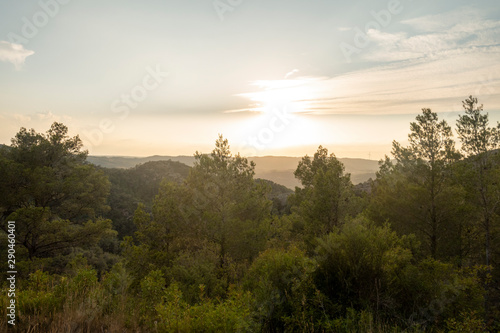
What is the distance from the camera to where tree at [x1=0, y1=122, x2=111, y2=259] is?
56.1 ft

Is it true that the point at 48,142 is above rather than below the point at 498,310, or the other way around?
above

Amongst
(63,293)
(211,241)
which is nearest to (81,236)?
(211,241)

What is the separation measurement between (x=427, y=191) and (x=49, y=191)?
82.0ft

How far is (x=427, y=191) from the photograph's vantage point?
53.4 ft

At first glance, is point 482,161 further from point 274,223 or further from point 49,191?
point 49,191

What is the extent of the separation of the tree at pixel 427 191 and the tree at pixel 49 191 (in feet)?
69.7

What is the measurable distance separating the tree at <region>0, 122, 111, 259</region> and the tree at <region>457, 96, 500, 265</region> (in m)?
26.2

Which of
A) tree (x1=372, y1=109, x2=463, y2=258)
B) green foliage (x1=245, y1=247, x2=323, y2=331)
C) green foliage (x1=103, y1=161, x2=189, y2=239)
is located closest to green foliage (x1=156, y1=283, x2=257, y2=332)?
green foliage (x1=245, y1=247, x2=323, y2=331)

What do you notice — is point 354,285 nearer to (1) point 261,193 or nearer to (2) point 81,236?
(1) point 261,193

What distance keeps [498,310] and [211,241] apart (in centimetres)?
1950

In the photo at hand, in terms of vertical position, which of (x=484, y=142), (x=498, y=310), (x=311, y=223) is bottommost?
(x=498, y=310)

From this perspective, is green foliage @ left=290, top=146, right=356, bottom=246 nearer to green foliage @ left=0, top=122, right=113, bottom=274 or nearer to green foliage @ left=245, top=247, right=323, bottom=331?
green foliage @ left=245, top=247, right=323, bottom=331

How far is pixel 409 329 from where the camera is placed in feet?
22.3

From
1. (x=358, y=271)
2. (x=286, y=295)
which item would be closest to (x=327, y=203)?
(x=358, y=271)
